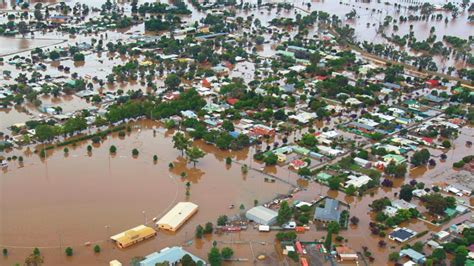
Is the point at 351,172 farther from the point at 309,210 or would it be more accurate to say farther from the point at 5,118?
the point at 5,118

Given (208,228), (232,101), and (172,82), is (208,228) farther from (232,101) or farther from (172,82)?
(172,82)

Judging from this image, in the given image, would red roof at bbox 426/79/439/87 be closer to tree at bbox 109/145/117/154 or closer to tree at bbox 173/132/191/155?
tree at bbox 173/132/191/155

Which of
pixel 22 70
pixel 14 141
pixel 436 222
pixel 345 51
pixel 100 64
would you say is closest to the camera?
pixel 436 222

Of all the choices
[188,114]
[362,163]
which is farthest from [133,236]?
[188,114]

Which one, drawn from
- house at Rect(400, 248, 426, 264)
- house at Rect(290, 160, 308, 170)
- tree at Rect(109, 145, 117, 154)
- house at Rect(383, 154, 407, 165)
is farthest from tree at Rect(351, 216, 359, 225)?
tree at Rect(109, 145, 117, 154)

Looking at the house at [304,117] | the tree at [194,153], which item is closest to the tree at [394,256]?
the tree at [194,153]

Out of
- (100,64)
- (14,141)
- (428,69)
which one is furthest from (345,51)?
(14,141)

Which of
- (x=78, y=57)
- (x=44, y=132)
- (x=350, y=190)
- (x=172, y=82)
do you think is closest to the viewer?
(x=350, y=190)
